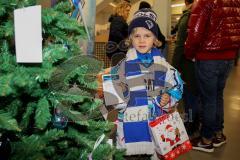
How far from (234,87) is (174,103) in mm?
4361

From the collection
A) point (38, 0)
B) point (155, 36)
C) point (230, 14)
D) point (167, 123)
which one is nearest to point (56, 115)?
point (38, 0)

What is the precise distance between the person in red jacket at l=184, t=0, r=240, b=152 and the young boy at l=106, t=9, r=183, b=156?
0.88 meters

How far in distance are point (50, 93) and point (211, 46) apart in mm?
1961

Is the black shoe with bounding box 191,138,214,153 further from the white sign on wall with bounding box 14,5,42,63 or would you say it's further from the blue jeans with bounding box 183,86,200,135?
the white sign on wall with bounding box 14,5,42,63

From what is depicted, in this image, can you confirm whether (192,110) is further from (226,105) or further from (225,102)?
(225,102)

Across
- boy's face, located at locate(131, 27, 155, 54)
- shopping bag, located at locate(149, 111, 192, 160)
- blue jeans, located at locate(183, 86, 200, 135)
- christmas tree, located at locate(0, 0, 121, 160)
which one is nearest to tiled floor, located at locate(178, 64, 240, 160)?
blue jeans, located at locate(183, 86, 200, 135)

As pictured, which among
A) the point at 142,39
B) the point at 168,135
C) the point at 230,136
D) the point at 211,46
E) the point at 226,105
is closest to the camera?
the point at 168,135

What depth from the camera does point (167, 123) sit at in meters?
1.52

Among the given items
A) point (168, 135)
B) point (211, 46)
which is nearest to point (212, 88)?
point (211, 46)

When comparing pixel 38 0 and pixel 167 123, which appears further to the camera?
pixel 167 123

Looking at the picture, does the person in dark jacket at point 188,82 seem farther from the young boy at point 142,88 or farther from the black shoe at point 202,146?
the young boy at point 142,88

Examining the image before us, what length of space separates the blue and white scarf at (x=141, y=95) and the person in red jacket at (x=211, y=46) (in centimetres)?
96

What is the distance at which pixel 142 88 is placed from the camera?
5.34 feet

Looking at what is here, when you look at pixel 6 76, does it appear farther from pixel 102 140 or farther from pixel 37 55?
pixel 102 140
